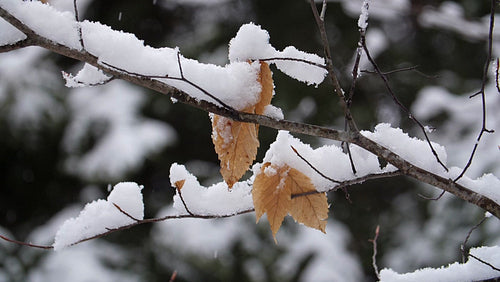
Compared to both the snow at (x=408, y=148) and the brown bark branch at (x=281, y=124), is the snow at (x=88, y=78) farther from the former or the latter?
the snow at (x=408, y=148)

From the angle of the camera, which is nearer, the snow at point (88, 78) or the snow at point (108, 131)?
the snow at point (88, 78)

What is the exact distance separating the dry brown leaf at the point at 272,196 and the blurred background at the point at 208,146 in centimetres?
177

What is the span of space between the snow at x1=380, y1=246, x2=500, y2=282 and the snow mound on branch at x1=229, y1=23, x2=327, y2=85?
291 millimetres

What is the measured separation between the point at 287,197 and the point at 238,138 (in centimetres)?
10

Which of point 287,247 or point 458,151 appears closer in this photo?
point 287,247

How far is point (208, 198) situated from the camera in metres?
0.61

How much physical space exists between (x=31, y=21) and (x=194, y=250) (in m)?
1.98

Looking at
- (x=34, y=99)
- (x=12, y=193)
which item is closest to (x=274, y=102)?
(x=34, y=99)

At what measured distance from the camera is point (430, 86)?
3.18 m

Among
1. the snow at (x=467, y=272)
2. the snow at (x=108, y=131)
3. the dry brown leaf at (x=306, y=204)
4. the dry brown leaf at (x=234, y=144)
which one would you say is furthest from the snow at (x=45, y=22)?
the snow at (x=108, y=131)

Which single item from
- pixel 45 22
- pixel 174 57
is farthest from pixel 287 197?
pixel 45 22

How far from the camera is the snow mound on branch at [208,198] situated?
0.59 m

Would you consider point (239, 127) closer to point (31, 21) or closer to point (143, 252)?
point (31, 21)

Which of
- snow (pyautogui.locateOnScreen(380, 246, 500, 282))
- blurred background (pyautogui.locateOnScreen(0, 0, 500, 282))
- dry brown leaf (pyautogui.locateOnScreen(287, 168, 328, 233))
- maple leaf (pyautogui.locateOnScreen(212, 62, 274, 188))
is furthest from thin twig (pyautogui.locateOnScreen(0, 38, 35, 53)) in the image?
blurred background (pyautogui.locateOnScreen(0, 0, 500, 282))
